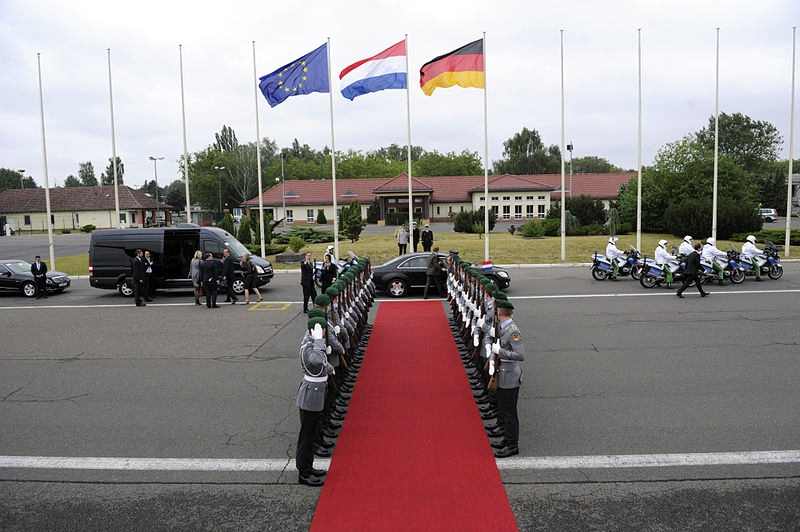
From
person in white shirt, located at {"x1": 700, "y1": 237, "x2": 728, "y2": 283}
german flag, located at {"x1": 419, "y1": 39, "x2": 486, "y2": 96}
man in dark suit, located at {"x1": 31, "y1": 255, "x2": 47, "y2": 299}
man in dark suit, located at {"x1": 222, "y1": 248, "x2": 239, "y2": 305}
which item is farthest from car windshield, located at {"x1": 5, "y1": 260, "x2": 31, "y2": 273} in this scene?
person in white shirt, located at {"x1": 700, "y1": 237, "x2": 728, "y2": 283}

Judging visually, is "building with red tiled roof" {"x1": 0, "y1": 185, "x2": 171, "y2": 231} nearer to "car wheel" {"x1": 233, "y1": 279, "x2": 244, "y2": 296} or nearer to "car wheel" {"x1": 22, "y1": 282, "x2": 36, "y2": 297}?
"car wheel" {"x1": 22, "y1": 282, "x2": 36, "y2": 297}

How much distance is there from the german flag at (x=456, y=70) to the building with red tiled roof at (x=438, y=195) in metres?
37.1

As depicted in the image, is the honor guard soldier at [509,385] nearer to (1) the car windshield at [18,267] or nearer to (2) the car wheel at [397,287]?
(2) the car wheel at [397,287]

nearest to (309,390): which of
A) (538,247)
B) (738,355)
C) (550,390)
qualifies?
(550,390)

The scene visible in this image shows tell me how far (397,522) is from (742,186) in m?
46.3

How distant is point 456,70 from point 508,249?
12.1 metres

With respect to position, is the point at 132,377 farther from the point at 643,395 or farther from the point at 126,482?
the point at 643,395

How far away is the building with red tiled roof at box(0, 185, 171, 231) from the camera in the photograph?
77.3m

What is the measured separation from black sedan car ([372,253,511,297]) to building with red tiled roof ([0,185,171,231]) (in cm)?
6345

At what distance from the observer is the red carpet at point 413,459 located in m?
5.74

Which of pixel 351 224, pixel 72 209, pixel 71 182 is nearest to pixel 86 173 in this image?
pixel 71 182

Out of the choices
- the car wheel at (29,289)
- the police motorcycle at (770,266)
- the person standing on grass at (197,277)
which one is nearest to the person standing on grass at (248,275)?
the person standing on grass at (197,277)

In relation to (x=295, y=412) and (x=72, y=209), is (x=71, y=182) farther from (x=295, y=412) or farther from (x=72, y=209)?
(x=295, y=412)

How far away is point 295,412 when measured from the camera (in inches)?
352
